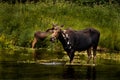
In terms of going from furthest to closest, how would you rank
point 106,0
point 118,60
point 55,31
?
point 106,0
point 118,60
point 55,31

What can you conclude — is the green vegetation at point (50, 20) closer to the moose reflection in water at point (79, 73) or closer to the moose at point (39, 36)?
the moose at point (39, 36)

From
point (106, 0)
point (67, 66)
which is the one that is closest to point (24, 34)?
point (67, 66)

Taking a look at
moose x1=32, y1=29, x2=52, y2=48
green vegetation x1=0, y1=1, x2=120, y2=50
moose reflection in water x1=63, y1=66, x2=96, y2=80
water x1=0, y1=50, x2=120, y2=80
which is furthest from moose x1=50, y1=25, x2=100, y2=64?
moose x1=32, y1=29, x2=52, y2=48

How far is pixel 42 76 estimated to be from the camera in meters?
17.9

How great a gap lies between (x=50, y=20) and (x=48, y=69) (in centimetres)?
1213

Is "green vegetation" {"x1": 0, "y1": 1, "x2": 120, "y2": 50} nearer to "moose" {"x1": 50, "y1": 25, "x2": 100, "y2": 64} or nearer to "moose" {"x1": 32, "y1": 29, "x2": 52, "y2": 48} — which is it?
"moose" {"x1": 32, "y1": 29, "x2": 52, "y2": 48}

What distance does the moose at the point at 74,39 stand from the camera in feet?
73.5

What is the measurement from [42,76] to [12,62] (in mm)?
4189

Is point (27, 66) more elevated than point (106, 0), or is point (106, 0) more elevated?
point (27, 66)

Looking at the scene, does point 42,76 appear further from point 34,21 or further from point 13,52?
point 34,21

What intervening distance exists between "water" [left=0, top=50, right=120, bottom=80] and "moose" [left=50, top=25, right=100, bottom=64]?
0.70m

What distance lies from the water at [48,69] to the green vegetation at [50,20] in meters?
4.45

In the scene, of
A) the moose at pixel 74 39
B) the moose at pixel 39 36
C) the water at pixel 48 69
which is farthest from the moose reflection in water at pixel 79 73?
the moose at pixel 39 36

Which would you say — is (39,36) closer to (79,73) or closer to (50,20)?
(50,20)
